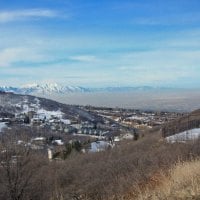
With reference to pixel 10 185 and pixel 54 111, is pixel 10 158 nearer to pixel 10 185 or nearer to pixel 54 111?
pixel 10 185

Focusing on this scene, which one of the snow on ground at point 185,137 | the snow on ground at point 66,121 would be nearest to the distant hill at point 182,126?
the snow on ground at point 185,137

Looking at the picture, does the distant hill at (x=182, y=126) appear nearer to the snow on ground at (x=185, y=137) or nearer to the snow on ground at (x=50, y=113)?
the snow on ground at (x=185, y=137)

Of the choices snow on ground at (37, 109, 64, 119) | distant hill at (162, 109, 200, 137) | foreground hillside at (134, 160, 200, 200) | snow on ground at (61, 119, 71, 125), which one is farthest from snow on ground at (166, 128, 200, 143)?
snow on ground at (37, 109, 64, 119)

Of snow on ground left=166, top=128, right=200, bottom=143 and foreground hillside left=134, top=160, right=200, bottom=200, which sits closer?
foreground hillside left=134, top=160, right=200, bottom=200

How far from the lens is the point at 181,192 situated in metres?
6.21

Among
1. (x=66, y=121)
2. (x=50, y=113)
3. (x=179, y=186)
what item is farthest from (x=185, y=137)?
(x=50, y=113)

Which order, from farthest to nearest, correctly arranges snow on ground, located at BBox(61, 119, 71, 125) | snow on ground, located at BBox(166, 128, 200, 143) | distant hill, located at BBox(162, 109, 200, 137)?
snow on ground, located at BBox(61, 119, 71, 125) < distant hill, located at BBox(162, 109, 200, 137) < snow on ground, located at BBox(166, 128, 200, 143)

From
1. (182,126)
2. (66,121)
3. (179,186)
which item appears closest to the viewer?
(179,186)

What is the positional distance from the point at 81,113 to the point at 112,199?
190 m

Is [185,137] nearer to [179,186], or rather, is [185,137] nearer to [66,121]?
[179,186]

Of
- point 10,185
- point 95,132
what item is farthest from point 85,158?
point 95,132

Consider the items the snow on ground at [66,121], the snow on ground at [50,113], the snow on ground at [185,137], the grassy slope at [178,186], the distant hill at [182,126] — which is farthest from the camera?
the snow on ground at [50,113]

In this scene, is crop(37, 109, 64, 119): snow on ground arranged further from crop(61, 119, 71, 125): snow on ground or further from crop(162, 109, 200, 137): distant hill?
crop(162, 109, 200, 137): distant hill

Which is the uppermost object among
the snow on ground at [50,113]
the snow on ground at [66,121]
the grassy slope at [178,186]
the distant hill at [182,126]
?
the grassy slope at [178,186]
